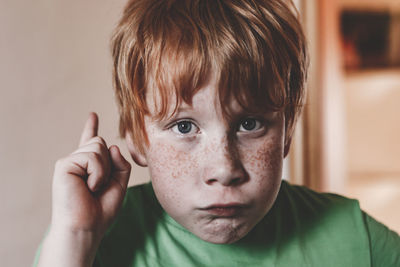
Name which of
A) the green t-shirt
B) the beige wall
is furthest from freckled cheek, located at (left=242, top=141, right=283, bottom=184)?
the beige wall

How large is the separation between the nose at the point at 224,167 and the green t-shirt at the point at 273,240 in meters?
0.17

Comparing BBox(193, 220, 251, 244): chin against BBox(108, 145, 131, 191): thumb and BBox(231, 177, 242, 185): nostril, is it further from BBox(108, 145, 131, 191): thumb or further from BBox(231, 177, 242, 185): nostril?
BBox(108, 145, 131, 191): thumb

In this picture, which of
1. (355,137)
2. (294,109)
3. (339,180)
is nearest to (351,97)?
(355,137)

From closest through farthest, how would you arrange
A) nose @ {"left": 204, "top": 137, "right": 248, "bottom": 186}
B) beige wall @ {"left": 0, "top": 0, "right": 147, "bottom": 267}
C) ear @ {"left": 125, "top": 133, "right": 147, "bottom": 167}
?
nose @ {"left": 204, "top": 137, "right": 248, "bottom": 186}
ear @ {"left": 125, "top": 133, "right": 147, "bottom": 167}
beige wall @ {"left": 0, "top": 0, "right": 147, "bottom": 267}

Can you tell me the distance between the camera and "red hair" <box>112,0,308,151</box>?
1.77 feet

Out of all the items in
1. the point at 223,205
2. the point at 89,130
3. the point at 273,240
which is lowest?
the point at 273,240

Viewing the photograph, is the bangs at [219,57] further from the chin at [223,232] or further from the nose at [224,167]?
the chin at [223,232]

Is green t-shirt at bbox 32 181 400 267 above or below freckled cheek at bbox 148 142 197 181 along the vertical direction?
below

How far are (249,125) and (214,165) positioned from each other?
0.29 feet

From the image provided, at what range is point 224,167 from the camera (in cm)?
52

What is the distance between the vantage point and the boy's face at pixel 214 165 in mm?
535

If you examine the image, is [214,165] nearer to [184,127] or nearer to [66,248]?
[184,127]

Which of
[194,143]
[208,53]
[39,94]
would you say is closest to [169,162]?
[194,143]

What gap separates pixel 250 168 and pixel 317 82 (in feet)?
2.26
